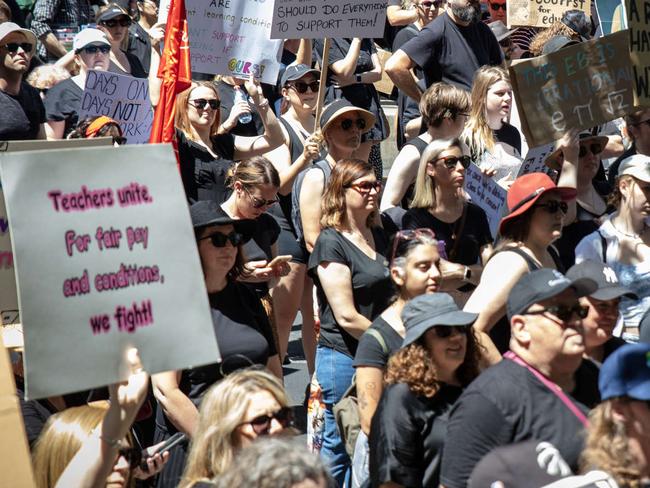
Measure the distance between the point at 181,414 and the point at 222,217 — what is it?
33.1 inches

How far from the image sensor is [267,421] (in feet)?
12.7

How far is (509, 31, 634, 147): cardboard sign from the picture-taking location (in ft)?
21.1

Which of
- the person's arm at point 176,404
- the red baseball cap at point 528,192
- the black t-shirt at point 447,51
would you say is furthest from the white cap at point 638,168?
the person's arm at point 176,404

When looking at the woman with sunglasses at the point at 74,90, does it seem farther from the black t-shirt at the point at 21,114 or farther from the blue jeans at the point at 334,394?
the blue jeans at the point at 334,394

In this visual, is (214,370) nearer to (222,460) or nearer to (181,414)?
(181,414)

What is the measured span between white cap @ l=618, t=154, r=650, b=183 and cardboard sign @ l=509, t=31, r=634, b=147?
15.9 inches

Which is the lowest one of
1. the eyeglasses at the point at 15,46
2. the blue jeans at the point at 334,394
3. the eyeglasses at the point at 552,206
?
the blue jeans at the point at 334,394

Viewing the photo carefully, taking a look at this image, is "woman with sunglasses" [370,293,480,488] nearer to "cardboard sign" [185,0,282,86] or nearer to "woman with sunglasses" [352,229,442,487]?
"woman with sunglasses" [352,229,442,487]

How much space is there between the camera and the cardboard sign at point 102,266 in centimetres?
348

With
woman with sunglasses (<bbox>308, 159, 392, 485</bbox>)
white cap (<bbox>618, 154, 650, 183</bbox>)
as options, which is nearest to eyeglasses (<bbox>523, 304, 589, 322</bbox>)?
woman with sunglasses (<bbox>308, 159, 392, 485</bbox>)

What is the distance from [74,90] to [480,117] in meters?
3.17

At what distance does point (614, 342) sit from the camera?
15.9 ft

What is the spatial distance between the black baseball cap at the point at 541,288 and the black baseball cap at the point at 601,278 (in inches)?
14.9

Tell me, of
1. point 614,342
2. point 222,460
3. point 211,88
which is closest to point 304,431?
point 211,88
